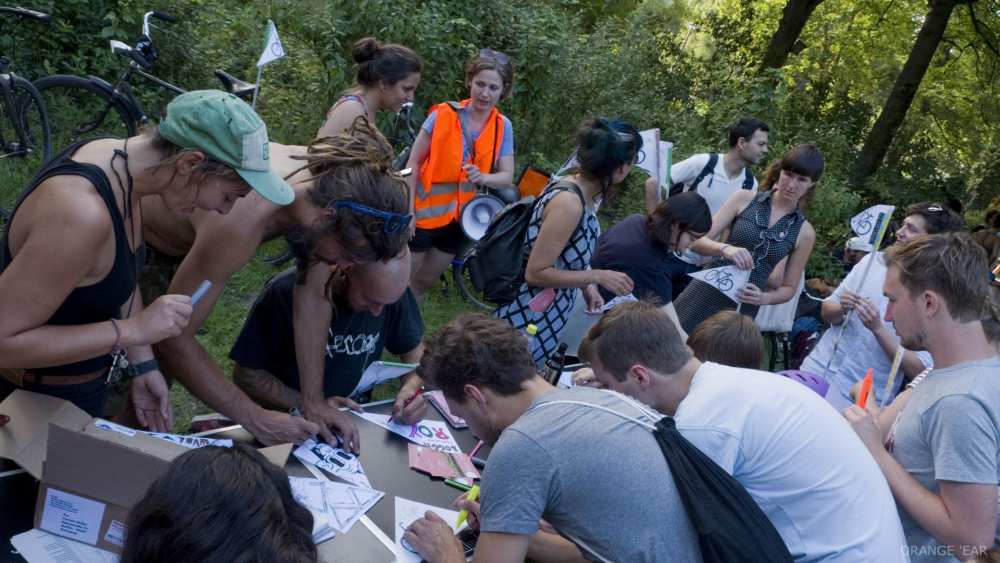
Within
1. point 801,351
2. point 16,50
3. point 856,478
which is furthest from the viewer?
point 16,50

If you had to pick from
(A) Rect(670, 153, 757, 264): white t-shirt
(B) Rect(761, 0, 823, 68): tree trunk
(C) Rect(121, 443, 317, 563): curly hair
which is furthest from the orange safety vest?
(B) Rect(761, 0, 823, 68): tree trunk

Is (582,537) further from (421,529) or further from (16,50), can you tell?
(16,50)

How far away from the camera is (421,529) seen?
2051 millimetres

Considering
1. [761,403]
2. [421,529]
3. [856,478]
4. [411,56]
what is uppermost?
[411,56]

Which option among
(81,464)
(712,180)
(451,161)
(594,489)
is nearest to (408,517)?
(594,489)

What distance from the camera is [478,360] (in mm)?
2125

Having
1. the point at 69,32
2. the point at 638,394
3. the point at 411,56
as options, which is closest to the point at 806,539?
the point at 638,394

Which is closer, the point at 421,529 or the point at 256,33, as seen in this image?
the point at 421,529

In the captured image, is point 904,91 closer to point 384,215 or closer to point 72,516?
point 384,215

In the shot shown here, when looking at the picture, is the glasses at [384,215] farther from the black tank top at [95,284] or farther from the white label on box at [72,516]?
the white label on box at [72,516]

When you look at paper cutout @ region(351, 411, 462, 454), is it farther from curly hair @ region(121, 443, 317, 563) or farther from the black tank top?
curly hair @ region(121, 443, 317, 563)

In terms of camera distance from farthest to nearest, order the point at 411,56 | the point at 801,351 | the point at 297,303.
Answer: the point at 801,351 → the point at 411,56 → the point at 297,303

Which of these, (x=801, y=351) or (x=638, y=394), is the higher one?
(x=638, y=394)

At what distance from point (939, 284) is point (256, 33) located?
21.7ft
